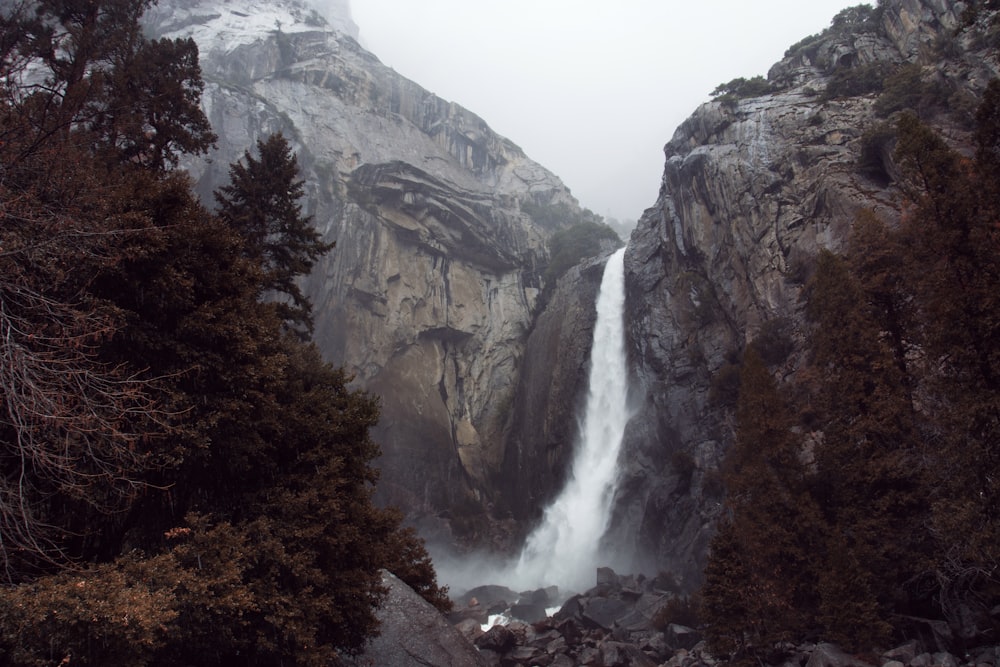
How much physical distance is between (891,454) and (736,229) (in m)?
15.8

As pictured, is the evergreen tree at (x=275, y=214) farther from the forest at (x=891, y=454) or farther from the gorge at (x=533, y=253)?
the gorge at (x=533, y=253)

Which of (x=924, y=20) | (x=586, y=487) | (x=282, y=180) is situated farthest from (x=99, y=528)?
(x=924, y=20)

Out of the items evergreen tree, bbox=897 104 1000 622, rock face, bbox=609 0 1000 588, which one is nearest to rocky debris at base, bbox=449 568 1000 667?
evergreen tree, bbox=897 104 1000 622

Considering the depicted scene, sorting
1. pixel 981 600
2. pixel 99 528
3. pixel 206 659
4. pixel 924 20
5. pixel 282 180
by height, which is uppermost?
pixel 924 20

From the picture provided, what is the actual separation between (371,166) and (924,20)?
3783 centimetres

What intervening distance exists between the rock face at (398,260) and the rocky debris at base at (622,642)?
15174 mm

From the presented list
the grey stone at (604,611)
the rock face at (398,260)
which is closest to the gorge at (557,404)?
the grey stone at (604,611)

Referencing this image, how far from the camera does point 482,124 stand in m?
69.7

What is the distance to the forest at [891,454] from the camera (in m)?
10.9

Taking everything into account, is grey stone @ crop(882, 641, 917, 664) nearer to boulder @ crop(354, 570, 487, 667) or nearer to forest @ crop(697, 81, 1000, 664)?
forest @ crop(697, 81, 1000, 664)

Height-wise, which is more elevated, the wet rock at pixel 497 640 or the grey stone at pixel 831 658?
the grey stone at pixel 831 658

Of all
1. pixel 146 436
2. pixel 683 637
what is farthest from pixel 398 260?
pixel 146 436

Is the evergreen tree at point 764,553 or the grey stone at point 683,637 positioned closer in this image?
the evergreen tree at point 764,553

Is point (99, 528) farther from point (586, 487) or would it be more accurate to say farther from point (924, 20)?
point (924, 20)
